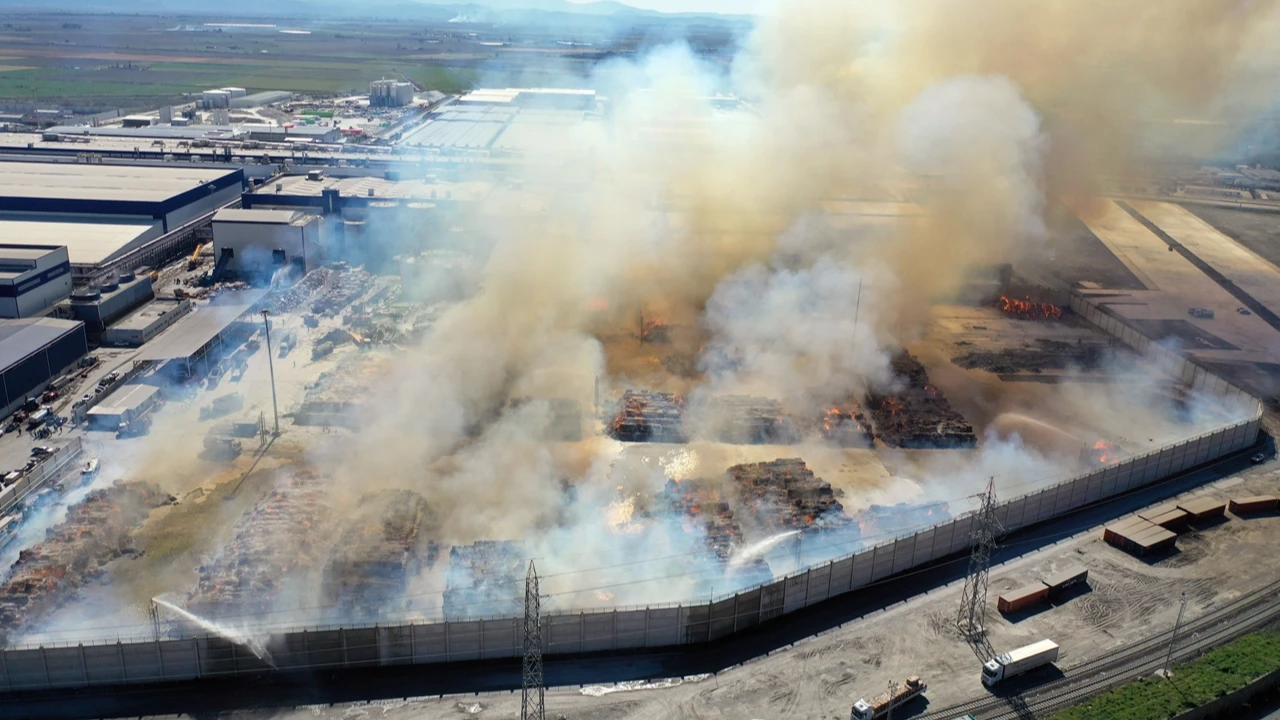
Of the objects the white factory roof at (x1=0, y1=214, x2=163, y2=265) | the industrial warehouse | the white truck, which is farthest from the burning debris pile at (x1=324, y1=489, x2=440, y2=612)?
the white factory roof at (x1=0, y1=214, x2=163, y2=265)

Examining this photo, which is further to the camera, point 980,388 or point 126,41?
point 126,41

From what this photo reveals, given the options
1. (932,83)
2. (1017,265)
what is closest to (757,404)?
(932,83)

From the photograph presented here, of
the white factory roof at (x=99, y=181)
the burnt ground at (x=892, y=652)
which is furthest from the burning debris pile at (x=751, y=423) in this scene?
the white factory roof at (x=99, y=181)

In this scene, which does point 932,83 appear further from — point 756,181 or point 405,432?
point 405,432

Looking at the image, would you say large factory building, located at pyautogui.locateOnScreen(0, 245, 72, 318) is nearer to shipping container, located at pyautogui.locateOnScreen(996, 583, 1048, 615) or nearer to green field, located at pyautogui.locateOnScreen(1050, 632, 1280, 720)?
shipping container, located at pyautogui.locateOnScreen(996, 583, 1048, 615)

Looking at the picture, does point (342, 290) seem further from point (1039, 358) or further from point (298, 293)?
point (1039, 358)

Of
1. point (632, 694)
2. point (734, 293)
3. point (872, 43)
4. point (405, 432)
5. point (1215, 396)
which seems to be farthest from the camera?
point (872, 43)
